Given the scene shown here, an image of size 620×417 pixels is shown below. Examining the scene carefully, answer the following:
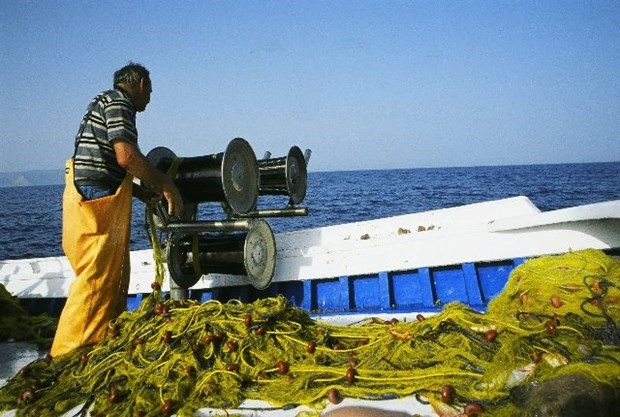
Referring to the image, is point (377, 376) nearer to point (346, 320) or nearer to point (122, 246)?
point (346, 320)

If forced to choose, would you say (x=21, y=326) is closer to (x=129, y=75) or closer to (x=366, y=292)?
(x=129, y=75)

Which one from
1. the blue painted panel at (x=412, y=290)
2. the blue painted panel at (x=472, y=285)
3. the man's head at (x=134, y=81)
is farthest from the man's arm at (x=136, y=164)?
the blue painted panel at (x=472, y=285)

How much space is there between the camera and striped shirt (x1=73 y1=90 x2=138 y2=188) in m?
3.51

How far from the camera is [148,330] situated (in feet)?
10.4

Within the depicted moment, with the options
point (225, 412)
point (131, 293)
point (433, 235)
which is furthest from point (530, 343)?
point (131, 293)

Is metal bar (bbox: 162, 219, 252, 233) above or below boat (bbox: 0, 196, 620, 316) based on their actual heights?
above

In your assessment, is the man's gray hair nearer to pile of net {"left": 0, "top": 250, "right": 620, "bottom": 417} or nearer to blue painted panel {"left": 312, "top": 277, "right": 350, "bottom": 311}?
pile of net {"left": 0, "top": 250, "right": 620, "bottom": 417}

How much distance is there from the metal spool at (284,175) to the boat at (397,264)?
61cm

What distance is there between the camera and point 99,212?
3.39 metres

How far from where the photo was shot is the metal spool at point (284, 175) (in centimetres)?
528

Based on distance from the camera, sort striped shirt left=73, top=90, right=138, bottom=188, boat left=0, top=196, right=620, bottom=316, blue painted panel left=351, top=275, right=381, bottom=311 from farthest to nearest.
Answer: blue painted panel left=351, top=275, right=381, bottom=311
boat left=0, top=196, right=620, bottom=316
striped shirt left=73, top=90, right=138, bottom=188

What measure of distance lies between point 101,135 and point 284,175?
2.23 meters

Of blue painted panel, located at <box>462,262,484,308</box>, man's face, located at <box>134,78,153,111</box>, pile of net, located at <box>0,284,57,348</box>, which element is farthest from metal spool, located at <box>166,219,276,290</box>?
blue painted panel, located at <box>462,262,484,308</box>

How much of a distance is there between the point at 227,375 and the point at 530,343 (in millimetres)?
1802
